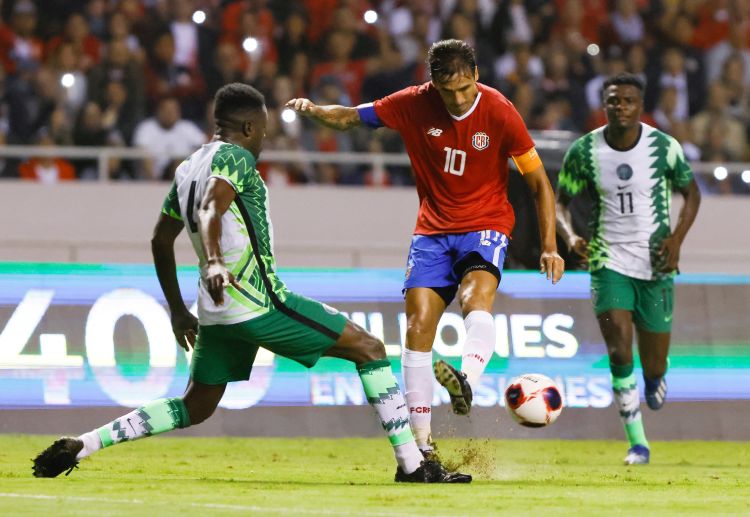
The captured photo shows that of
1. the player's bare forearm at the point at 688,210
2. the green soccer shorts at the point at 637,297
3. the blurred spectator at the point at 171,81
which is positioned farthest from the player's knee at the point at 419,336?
the blurred spectator at the point at 171,81

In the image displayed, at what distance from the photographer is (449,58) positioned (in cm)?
808

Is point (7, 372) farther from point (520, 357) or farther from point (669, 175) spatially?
point (669, 175)

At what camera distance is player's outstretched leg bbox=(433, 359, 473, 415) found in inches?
292

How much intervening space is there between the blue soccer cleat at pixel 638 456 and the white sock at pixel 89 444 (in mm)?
4095

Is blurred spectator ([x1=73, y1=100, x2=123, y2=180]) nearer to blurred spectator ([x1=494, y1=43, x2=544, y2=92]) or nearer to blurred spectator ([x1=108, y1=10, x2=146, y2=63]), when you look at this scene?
blurred spectator ([x1=108, y1=10, x2=146, y2=63])

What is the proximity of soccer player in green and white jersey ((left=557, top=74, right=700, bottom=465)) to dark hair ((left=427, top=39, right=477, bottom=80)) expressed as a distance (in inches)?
94.6

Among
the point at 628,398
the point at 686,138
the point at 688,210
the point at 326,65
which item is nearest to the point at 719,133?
the point at 686,138

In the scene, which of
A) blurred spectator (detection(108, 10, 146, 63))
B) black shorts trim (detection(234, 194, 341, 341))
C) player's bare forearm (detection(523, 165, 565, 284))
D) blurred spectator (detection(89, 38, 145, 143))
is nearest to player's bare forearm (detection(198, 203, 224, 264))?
black shorts trim (detection(234, 194, 341, 341))

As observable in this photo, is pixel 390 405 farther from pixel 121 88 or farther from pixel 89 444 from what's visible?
pixel 121 88

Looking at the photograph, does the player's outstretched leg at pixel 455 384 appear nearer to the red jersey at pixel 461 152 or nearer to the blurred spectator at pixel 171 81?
the red jersey at pixel 461 152

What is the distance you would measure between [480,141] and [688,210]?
2682 mm

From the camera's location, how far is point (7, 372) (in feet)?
35.8

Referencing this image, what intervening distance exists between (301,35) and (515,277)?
5.52 meters

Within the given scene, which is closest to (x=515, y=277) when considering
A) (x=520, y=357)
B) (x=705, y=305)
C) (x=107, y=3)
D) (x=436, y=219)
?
(x=520, y=357)
